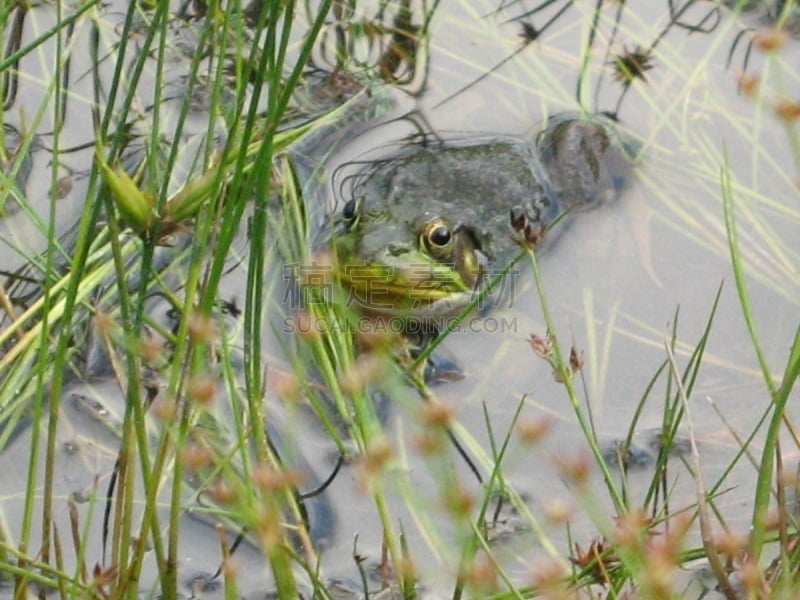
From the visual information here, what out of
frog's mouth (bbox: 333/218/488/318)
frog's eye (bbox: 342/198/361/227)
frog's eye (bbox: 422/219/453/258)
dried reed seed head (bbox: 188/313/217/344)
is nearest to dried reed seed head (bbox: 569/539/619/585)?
dried reed seed head (bbox: 188/313/217/344)

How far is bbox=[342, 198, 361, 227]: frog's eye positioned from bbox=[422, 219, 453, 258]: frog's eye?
0.17 m

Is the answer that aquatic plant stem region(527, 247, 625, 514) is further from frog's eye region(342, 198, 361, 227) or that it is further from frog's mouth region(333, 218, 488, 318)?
frog's eye region(342, 198, 361, 227)

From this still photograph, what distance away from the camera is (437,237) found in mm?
2658

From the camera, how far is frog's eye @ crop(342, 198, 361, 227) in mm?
2688

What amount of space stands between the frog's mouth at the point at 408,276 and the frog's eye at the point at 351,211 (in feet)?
0.12

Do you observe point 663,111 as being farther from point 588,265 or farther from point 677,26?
point 588,265

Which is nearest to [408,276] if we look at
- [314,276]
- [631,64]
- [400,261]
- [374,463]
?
[400,261]

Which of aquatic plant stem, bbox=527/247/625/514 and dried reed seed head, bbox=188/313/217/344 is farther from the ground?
dried reed seed head, bbox=188/313/217/344

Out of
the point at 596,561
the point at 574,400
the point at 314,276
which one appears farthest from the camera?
the point at 314,276

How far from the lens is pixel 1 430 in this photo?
204 centimetres

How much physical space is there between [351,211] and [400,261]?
212 mm

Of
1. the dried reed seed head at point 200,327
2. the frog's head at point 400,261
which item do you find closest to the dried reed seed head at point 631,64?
the frog's head at point 400,261

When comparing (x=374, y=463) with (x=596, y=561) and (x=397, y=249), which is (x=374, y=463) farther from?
(x=397, y=249)

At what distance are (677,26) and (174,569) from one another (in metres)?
2.28
